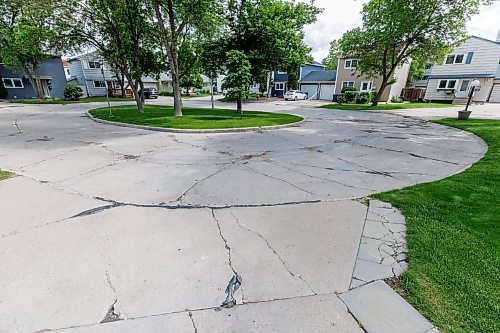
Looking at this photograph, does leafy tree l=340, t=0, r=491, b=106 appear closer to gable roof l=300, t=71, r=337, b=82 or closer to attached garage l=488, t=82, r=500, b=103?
gable roof l=300, t=71, r=337, b=82

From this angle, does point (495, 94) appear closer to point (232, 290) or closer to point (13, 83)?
point (232, 290)

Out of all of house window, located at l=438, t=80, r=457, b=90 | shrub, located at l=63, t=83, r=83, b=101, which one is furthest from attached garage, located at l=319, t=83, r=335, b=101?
shrub, located at l=63, t=83, r=83, b=101

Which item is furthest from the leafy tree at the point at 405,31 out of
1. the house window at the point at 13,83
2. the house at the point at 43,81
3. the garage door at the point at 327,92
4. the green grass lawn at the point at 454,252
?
the house window at the point at 13,83

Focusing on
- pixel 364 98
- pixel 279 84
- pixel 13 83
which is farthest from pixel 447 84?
pixel 13 83

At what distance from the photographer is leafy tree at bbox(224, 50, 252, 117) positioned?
13.1 metres

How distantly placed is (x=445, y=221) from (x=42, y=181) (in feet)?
23.4

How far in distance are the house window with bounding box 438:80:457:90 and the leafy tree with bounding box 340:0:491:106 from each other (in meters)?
10.6

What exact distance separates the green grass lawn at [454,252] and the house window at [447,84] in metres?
30.6

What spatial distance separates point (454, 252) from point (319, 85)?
125 ft

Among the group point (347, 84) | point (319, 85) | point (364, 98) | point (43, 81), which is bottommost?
point (364, 98)

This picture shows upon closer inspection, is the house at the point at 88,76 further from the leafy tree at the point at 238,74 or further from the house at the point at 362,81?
the house at the point at 362,81

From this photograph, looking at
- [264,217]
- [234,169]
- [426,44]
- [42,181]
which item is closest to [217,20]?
[234,169]

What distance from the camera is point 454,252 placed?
9.28 feet

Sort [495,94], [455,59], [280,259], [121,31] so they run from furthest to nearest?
[495,94]
[455,59]
[121,31]
[280,259]
